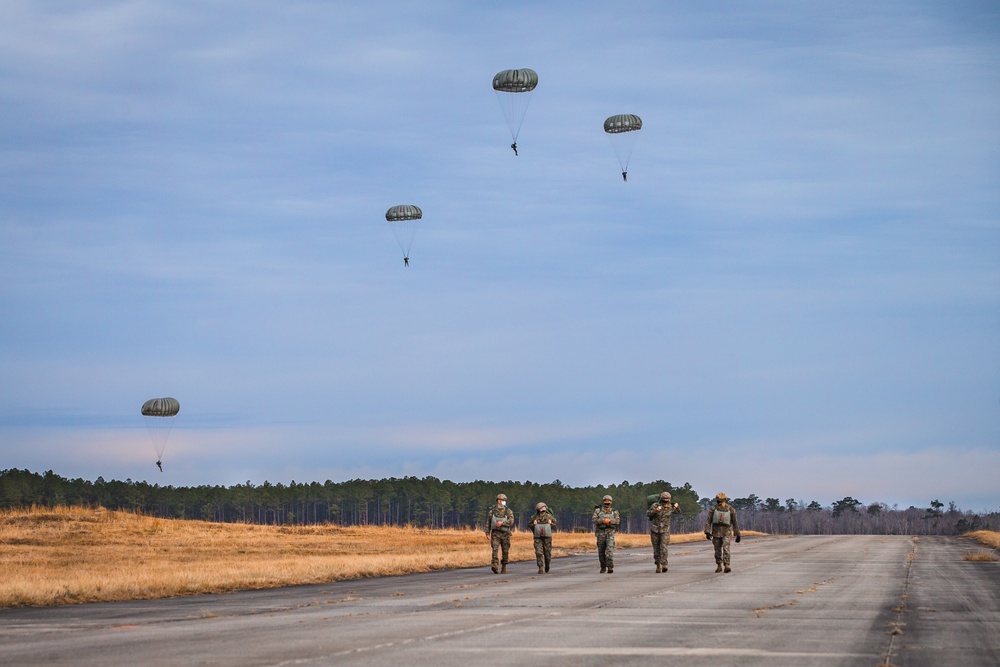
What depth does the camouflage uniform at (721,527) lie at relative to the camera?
38469mm

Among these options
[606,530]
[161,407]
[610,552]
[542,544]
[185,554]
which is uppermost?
[161,407]

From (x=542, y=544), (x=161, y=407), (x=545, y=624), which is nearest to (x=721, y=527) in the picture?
(x=542, y=544)

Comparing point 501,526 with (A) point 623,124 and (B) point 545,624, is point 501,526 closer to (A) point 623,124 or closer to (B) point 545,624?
(B) point 545,624

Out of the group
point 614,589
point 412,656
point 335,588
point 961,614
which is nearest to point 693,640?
point 412,656

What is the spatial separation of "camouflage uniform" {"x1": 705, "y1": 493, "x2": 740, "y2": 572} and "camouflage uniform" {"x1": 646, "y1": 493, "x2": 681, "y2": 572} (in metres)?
1.33

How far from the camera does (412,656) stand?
1642cm

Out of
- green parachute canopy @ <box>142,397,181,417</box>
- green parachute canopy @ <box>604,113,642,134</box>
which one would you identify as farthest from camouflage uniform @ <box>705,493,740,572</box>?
green parachute canopy @ <box>142,397,181,417</box>

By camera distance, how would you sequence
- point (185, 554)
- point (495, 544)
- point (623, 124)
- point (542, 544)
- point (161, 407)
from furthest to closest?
point (161, 407), point (623, 124), point (185, 554), point (495, 544), point (542, 544)

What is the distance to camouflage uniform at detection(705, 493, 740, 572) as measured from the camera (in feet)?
126

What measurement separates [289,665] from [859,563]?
37951mm

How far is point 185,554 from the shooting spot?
2438 inches

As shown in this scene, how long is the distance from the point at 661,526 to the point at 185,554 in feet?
103

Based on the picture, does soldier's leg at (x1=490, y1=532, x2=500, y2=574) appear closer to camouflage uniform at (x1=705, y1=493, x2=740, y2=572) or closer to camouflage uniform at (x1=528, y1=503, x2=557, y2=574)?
camouflage uniform at (x1=528, y1=503, x2=557, y2=574)

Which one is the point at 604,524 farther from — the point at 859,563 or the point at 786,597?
the point at 859,563
